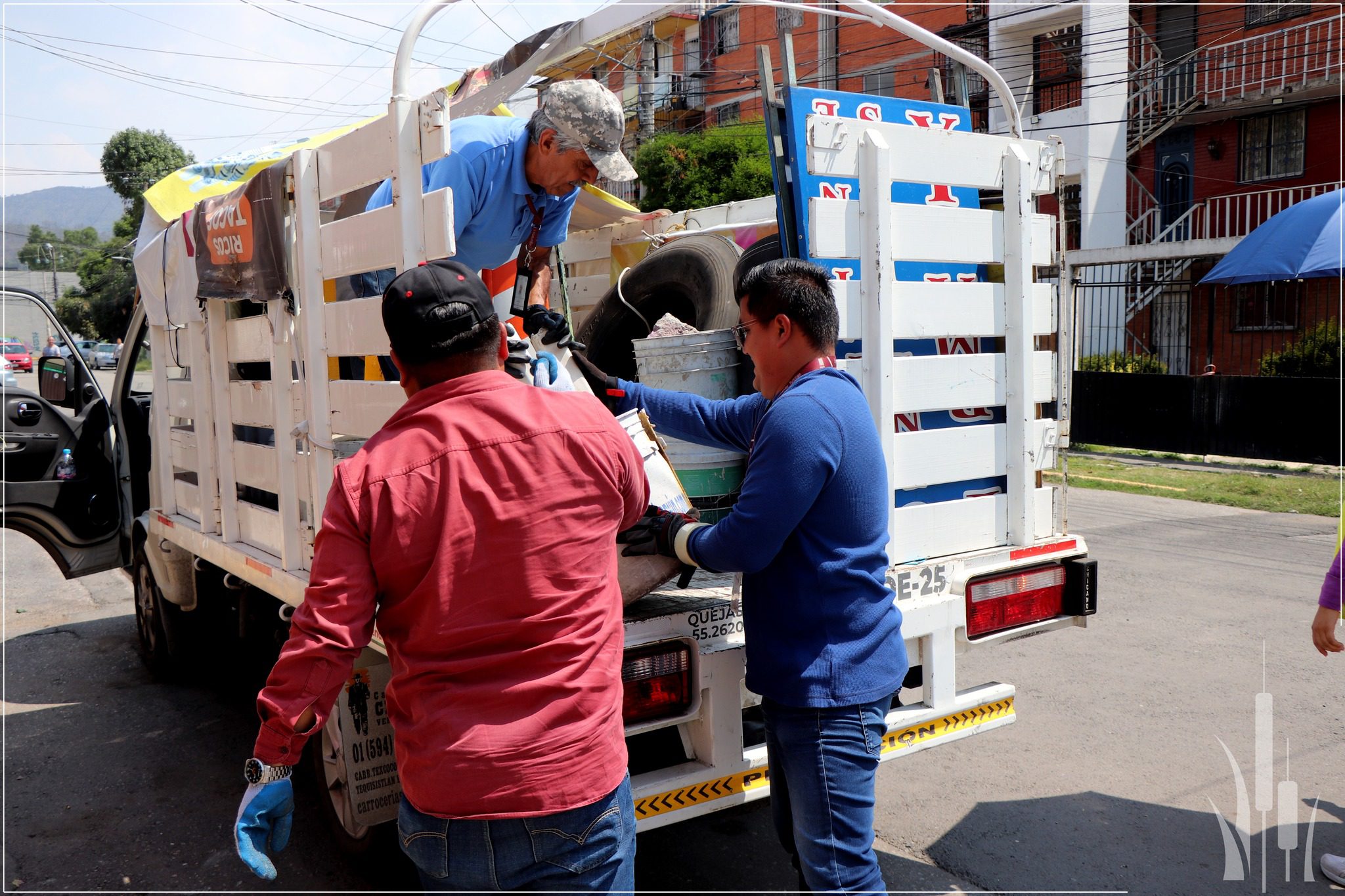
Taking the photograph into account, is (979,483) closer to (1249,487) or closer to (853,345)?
(853,345)

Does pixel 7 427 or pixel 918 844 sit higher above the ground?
pixel 7 427

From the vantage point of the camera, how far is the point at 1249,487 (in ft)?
38.8

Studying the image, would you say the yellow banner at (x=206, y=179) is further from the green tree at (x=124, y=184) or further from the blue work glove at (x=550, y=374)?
the green tree at (x=124, y=184)

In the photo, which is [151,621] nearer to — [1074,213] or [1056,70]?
[1074,213]

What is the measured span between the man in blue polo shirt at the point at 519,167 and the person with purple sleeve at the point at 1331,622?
8.40 ft

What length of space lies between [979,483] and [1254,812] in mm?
1738

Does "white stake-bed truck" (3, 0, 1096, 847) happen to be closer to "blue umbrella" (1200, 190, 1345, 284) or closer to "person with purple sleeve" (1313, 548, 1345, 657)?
"person with purple sleeve" (1313, 548, 1345, 657)

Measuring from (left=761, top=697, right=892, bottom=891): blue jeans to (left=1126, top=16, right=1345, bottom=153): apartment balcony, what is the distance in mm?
20351

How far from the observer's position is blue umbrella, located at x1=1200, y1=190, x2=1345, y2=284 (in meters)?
13.5

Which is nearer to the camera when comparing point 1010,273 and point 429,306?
point 429,306

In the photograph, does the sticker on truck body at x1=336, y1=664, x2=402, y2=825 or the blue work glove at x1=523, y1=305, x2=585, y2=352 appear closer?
the blue work glove at x1=523, y1=305, x2=585, y2=352

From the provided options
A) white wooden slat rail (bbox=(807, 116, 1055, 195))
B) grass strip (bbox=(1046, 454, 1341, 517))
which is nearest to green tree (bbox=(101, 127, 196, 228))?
grass strip (bbox=(1046, 454, 1341, 517))

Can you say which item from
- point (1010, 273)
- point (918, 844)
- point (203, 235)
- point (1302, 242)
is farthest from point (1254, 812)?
point (1302, 242)

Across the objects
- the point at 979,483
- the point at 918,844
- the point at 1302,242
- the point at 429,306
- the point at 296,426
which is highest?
the point at 1302,242
